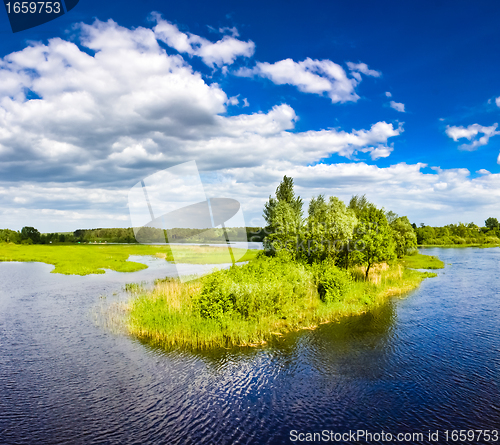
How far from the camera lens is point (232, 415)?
52.9 ft

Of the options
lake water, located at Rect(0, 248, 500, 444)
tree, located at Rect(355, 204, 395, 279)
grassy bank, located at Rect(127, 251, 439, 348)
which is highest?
tree, located at Rect(355, 204, 395, 279)

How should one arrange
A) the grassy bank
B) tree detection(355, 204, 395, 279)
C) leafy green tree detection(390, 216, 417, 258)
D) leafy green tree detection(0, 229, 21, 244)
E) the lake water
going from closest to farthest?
the lake water
the grassy bank
tree detection(355, 204, 395, 279)
leafy green tree detection(390, 216, 417, 258)
leafy green tree detection(0, 229, 21, 244)

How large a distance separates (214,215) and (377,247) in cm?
3013

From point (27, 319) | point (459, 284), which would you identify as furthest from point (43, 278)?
point (459, 284)

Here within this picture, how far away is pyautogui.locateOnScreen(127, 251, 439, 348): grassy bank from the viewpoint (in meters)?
26.5

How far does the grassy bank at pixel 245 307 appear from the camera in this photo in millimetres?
26453

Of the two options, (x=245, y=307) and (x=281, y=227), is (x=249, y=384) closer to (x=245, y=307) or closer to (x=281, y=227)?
(x=245, y=307)

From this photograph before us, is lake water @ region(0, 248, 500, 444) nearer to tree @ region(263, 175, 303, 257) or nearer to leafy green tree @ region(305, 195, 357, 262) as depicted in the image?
leafy green tree @ region(305, 195, 357, 262)

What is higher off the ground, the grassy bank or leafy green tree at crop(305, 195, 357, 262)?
leafy green tree at crop(305, 195, 357, 262)

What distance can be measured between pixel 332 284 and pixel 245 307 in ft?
47.5

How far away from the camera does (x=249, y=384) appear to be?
754 inches

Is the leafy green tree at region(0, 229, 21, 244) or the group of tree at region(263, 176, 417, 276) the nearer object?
the group of tree at region(263, 176, 417, 276)

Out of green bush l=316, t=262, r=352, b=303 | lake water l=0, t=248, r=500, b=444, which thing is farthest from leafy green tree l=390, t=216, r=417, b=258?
lake water l=0, t=248, r=500, b=444

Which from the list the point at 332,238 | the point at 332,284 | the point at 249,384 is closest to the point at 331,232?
the point at 332,238
